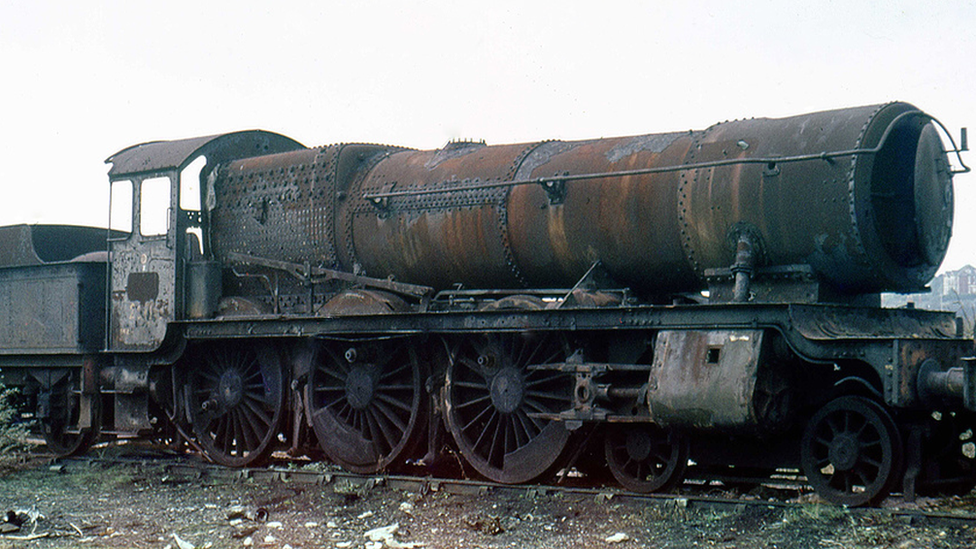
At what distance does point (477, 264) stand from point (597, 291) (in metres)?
1.35

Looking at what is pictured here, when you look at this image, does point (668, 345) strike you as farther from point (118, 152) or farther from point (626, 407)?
point (118, 152)

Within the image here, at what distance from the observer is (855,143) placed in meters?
7.61

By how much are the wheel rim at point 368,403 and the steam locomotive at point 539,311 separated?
0.03 m

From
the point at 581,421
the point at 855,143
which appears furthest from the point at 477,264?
the point at 855,143

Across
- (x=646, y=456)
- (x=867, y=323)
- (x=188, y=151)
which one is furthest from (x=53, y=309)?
(x=867, y=323)

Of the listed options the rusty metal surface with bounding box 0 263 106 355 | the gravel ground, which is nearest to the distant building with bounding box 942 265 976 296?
the gravel ground

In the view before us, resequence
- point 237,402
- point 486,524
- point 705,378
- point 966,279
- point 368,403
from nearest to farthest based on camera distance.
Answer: point 705,378 < point 486,524 < point 368,403 < point 237,402 < point 966,279

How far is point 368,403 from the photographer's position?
32.7 feet

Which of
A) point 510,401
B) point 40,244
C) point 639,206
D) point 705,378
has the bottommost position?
point 510,401

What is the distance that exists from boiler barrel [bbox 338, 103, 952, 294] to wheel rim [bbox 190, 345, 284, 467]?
5.71 ft

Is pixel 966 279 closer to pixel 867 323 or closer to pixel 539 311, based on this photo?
pixel 867 323

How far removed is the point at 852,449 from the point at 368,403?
15.3 ft

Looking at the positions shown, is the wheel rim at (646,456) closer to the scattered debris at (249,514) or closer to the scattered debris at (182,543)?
the scattered debris at (249,514)

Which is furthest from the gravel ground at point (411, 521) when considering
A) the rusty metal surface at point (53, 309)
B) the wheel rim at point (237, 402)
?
the rusty metal surface at point (53, 309)
